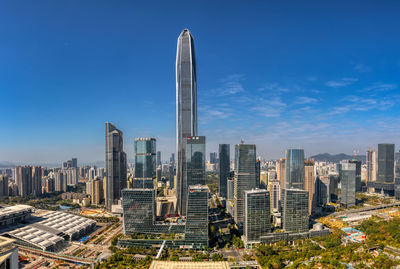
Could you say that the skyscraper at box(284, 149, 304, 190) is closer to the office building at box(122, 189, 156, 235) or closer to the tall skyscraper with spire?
the tall skyscraper with spire

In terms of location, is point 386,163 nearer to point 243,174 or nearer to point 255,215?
point 243,174

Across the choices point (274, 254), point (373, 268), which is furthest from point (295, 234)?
point (373, 268)

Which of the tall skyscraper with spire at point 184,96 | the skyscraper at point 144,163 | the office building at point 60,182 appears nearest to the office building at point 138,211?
the skyscraper at point 144,163

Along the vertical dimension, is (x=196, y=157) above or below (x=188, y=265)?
above

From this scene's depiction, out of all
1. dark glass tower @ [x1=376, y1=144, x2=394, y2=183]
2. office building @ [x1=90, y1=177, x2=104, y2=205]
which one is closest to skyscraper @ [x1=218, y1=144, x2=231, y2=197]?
office building @ [x1=90, y1=177, x2=104, y2=205]

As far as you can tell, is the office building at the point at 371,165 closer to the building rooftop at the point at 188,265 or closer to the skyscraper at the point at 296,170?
the skyscraper at the point at 296,170

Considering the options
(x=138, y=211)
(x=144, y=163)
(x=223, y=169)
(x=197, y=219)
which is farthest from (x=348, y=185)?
(x=138, y=211)
